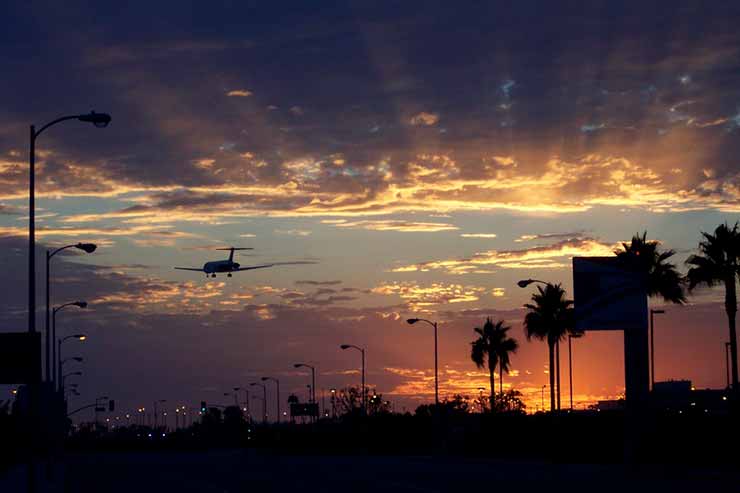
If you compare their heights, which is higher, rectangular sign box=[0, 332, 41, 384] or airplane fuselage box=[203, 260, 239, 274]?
airplane fuselage box=[203, 260, 239, 274]

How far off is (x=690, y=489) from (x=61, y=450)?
7345cm

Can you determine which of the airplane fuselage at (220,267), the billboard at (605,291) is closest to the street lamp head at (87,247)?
the billboard at (605,291)

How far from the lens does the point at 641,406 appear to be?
2152 inches

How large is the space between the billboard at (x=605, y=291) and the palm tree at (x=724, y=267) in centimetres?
1193

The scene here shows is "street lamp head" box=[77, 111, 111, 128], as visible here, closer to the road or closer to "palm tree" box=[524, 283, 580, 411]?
the road

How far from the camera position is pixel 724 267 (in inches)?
2709

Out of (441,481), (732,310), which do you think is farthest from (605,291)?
(441,481)

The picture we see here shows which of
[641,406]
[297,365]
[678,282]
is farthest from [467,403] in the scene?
[641,406]

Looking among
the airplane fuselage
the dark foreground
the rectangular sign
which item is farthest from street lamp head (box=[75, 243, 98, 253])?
the airplane fuselage

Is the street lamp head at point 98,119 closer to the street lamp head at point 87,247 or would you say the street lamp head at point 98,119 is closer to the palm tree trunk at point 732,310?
the street lamp head at point 87,247

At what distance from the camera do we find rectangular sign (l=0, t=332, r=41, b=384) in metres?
35.8

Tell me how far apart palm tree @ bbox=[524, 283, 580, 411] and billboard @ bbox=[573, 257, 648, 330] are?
41.3 meters

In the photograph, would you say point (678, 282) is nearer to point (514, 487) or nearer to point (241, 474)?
point (241, 474)

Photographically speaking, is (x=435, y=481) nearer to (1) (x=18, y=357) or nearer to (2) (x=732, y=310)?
(1) (x=18, y=357)
